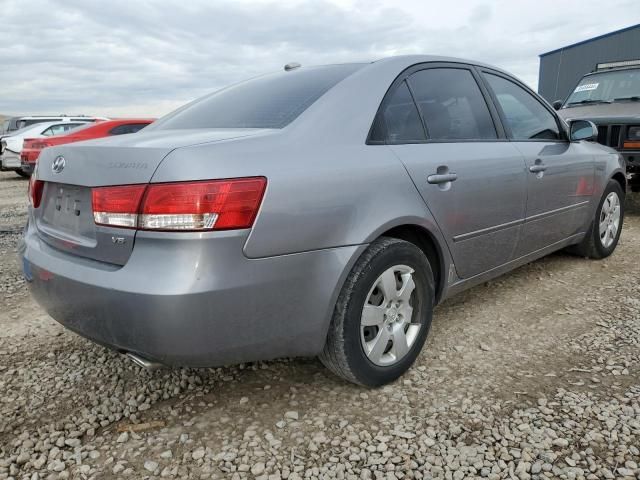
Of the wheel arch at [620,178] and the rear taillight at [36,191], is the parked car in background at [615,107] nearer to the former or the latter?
the wheel arch at [620,178]

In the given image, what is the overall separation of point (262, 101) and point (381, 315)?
3.88 feet

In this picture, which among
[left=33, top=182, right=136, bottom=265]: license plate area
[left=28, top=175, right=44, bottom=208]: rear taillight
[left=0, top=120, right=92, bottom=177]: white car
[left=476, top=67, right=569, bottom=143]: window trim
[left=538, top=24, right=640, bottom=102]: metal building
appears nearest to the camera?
[left=33, top=182, right=136, bottom=265]: license plate area

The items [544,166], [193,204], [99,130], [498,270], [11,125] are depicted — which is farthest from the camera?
[11,125]

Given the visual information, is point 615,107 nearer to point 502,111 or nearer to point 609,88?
point 609,88

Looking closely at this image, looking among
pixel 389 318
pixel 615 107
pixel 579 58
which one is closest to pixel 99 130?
pixel 615 107

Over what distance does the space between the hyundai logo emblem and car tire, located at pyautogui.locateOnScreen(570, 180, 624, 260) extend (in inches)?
152

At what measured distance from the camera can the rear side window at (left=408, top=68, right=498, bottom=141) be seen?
8.60 feet

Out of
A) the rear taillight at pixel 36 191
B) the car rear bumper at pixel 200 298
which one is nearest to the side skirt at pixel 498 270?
the car rear bumper at pixel 200 298

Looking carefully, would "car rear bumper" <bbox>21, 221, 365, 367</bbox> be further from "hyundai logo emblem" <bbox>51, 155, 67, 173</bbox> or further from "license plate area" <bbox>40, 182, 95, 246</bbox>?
"hyundai logo emblem" <bbox>51, 155, 67, 173</bbox>

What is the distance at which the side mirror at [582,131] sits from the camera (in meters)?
3.62

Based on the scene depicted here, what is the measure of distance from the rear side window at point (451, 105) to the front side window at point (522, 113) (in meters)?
0.25

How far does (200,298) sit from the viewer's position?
169cm

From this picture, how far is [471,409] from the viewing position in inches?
85.7

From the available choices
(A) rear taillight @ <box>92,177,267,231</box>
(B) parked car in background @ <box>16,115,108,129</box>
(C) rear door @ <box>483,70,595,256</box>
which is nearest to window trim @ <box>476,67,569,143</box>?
(C) rear door @ <box>483,70,595,256</box>
